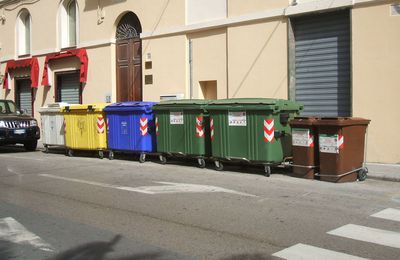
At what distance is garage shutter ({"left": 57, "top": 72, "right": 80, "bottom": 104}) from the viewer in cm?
2219

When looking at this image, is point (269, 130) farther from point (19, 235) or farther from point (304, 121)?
point (19, 235)

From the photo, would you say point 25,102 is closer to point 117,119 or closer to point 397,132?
point 117,119

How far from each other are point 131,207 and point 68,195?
1688 millimetres

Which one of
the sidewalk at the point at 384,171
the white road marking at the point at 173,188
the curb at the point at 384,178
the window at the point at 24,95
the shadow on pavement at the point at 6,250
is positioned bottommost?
the shadow on pavement at the point at 6,250

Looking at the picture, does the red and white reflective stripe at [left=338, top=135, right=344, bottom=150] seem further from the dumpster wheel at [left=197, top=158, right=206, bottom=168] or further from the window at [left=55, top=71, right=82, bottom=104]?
the window at [left=55, top=71, right=82, bottom=104]

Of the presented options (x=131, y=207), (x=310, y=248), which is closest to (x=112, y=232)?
(x=131, y=207)

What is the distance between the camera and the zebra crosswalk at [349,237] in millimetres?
5295

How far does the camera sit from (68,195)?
900cm

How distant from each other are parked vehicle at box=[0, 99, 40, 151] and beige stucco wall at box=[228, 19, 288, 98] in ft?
23.4

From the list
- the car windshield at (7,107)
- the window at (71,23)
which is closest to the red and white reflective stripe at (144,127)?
the car windshield at (7,107)

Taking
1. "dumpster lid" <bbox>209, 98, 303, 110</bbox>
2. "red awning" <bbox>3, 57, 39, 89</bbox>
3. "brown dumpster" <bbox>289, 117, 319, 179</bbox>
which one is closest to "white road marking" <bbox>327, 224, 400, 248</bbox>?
"brown dumpster" <bbox>289, 117, 319, 179</bbox>

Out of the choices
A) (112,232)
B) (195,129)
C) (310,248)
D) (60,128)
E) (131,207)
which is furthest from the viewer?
(60,128)

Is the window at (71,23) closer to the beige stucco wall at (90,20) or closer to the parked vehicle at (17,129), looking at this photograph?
the beige stucco wall at (90,20)

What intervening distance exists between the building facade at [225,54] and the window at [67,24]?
0.04 m
